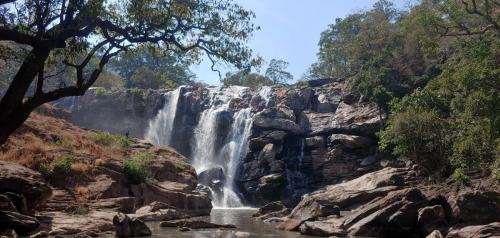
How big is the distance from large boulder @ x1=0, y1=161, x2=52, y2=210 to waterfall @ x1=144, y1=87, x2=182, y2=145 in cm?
3225

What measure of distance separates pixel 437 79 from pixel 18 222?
22113 mm

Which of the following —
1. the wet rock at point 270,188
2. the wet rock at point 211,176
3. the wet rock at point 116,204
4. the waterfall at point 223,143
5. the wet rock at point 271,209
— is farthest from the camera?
the waterfall at point 223,143

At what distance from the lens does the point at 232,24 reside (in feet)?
48.6

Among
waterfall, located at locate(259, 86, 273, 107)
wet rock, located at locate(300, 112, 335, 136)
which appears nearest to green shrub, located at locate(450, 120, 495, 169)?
→ wet rock, located at locate(300, 112, 335, 136)

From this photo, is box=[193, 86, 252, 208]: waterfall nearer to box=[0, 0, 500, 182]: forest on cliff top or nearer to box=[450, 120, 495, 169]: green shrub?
box=[0, 0, 500, 182]: forest on cliff top

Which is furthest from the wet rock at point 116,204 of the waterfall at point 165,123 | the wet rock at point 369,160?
the waterfall at point 165,123

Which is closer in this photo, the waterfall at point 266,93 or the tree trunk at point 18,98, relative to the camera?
the tree trunk at point 18,98

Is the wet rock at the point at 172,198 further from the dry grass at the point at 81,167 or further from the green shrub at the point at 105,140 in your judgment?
the green shrub at the point at 105,140

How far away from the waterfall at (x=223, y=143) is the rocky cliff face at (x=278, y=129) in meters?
0.14

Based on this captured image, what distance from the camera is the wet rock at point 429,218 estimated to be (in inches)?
639

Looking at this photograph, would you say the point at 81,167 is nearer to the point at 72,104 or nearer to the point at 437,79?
the point at 437,79

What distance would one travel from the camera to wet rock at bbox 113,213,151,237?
1426cm

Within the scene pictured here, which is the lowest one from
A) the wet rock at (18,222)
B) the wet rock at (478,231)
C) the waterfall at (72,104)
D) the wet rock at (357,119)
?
the wet rock at (478,231)

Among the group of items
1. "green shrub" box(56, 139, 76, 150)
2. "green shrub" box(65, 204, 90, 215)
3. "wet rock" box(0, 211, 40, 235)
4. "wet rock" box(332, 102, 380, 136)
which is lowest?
"wet rock" box(0, 211, 40, 235)
